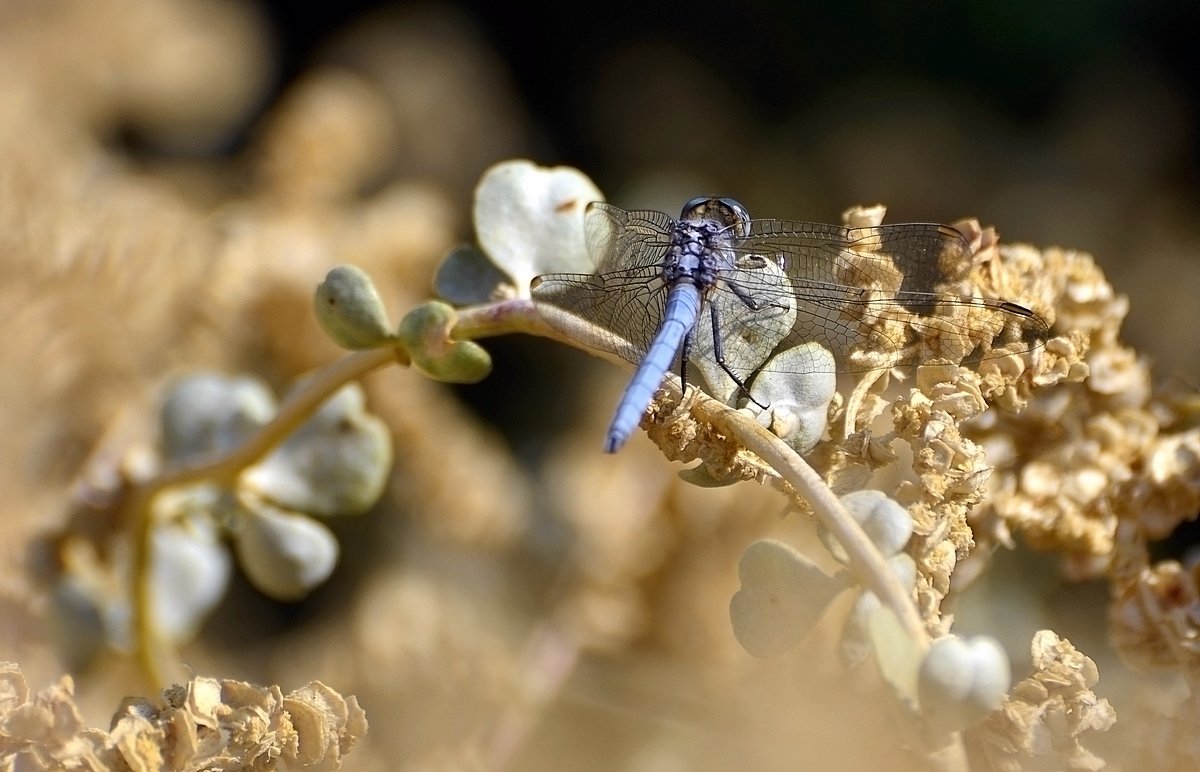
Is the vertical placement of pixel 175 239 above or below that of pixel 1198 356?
below

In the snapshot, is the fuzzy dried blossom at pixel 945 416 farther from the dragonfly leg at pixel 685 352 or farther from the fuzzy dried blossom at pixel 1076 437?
the dragonfly leg at pixel 685 352

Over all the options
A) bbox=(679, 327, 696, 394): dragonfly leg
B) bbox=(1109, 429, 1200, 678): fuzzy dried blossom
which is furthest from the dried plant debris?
bbox=(1109, 429, 1200, 678): fuzzy dried blossom

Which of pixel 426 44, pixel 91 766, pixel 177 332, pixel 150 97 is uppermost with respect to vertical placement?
pixel 426 44

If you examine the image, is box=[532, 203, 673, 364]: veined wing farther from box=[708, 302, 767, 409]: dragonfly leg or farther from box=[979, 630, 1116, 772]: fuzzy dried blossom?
box=[979, 630, 1116, 772]: fuzzy dried blossom

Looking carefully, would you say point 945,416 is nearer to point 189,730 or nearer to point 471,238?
point 189,730

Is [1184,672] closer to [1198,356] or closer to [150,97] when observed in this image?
[1198,356]

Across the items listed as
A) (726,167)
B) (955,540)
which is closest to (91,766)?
(955,540)
